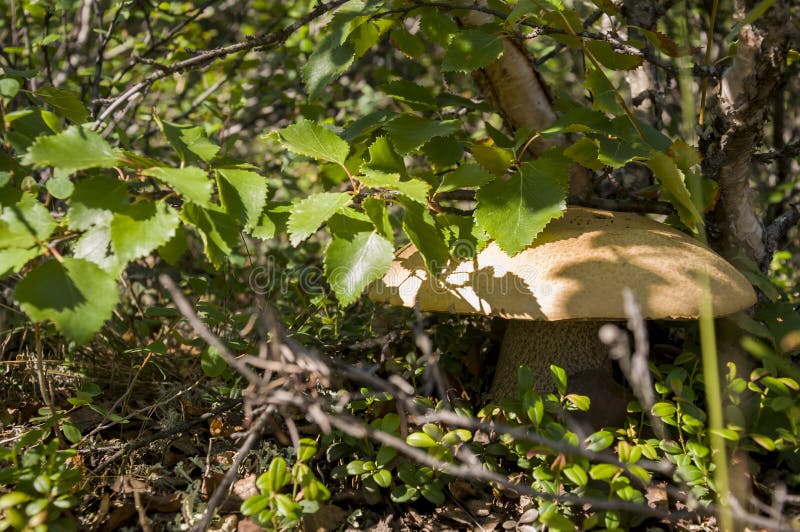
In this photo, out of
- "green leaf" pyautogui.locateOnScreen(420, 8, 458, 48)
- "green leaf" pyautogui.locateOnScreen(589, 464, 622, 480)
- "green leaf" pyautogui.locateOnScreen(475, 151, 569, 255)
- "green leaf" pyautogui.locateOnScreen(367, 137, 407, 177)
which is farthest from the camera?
"green leaf" pyautogui.locateOnScreen(420, 8, 458, 48)

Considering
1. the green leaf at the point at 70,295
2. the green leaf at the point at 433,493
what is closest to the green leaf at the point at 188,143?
the green leaf at the point at 70,295

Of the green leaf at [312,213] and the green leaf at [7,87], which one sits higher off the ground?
the green leaf at [7,87]

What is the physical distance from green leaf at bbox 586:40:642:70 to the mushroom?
49cm

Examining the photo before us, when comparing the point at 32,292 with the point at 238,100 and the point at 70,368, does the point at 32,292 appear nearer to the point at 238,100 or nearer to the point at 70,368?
the point at 70,368

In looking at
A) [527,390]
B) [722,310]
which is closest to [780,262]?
[722,310]

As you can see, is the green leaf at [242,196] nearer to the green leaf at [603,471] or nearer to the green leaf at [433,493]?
the green leaf at [433,493]

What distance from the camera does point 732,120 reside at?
1.98 m

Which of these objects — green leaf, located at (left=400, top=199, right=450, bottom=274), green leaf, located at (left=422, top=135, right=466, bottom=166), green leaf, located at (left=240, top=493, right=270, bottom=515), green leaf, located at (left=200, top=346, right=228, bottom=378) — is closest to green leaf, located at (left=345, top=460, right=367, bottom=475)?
green leaf, located at (left=240, top=493, right=270, bottom=515)

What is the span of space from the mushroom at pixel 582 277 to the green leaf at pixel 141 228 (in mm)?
759

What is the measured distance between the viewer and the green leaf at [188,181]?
4.45 feet

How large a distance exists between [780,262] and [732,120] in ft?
6.20

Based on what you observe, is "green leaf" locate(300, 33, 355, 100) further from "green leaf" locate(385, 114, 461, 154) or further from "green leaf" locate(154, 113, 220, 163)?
"green leaf" locate(154, 113, 220, 163)

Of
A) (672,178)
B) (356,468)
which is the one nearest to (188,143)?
(356,468)

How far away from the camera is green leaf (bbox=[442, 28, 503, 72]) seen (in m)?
1.89
